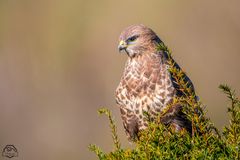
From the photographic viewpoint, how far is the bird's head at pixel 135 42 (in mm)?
8883

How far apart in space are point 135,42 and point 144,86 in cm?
65

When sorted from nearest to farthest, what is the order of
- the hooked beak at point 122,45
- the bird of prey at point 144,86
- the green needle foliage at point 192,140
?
the green needle foliage at point 192,140 < the bird of prey at point 144,86 < the hooked beak at point 122,45

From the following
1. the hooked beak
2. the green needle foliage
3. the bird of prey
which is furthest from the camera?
the hooked beak

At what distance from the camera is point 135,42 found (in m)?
8.95

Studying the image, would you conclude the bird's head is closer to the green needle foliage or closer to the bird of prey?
the bird of prey

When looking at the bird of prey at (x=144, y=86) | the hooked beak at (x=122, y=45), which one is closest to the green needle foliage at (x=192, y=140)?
the bird of prey at (x=144, y=86)

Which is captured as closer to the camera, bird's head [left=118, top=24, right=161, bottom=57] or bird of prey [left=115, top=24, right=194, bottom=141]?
bird of prey [left=115, top=24, right=194, bottom=141]

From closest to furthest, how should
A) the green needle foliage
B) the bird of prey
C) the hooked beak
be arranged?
the green needle foliage → the bird of prey → the hooked beak

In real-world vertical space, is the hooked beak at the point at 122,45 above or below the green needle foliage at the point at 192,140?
above

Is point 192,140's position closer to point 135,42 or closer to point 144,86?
point 144,86

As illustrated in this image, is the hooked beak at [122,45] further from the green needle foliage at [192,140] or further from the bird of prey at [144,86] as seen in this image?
the green needle foliage at [192,140]

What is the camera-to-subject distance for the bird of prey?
8.25 m

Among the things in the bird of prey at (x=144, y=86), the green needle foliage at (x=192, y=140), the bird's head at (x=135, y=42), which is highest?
the bird's head at (x=135, y=42)

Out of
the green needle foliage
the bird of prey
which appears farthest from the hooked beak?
the green needle foliage
